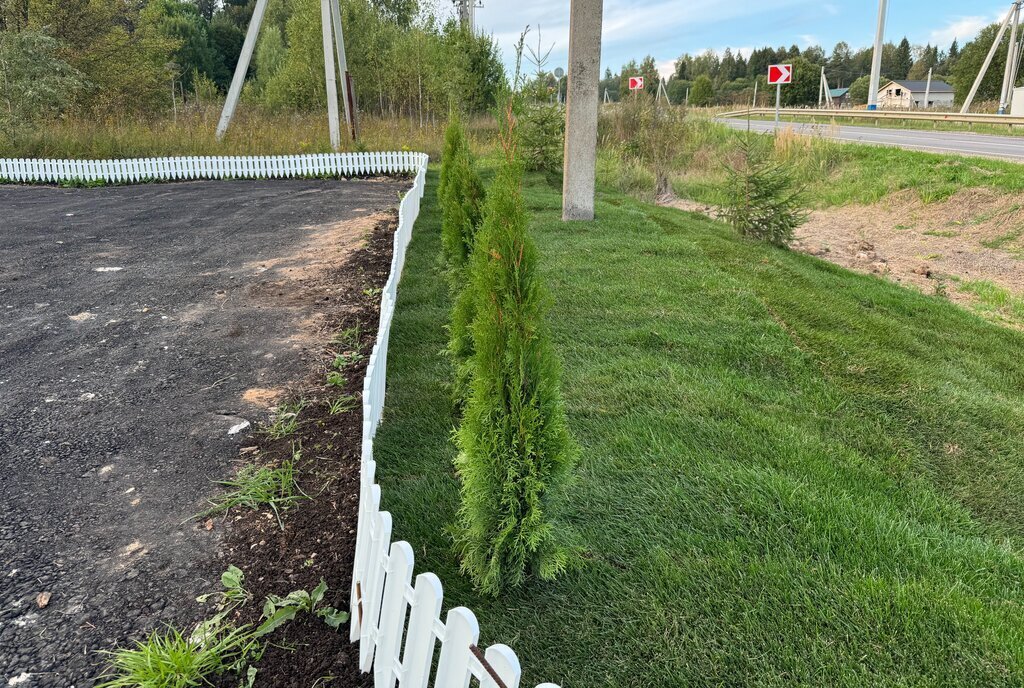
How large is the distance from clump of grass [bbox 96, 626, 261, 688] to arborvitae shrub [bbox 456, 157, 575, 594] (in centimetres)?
91

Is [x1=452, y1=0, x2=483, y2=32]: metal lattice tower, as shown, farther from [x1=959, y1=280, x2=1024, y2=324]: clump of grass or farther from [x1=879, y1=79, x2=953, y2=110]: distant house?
[x1=879, y1=79, x2=953, y2=110]: distant house

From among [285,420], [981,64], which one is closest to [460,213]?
[285,420]

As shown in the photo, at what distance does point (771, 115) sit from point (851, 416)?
33.5 meters

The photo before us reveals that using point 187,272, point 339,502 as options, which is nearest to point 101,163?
point 187,272

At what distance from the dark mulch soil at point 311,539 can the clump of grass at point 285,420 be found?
1.4 inches

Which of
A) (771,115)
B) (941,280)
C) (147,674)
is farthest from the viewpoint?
(771,115)

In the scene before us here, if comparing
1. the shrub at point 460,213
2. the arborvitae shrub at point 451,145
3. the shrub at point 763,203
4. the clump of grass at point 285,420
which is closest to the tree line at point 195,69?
the arborvitae shrub at point 451,145

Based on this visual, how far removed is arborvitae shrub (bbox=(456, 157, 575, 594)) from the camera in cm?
246

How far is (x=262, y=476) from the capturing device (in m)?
3.41

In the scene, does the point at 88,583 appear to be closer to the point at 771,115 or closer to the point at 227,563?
the point at 227,563

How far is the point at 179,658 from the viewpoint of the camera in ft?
7.37

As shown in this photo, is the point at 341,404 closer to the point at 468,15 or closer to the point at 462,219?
the point at 462,219

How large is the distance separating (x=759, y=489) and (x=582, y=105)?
282 inches

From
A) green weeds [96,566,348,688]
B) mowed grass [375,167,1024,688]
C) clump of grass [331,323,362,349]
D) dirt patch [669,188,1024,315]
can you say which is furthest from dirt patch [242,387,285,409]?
dirt patch [669,188,1024,315]
